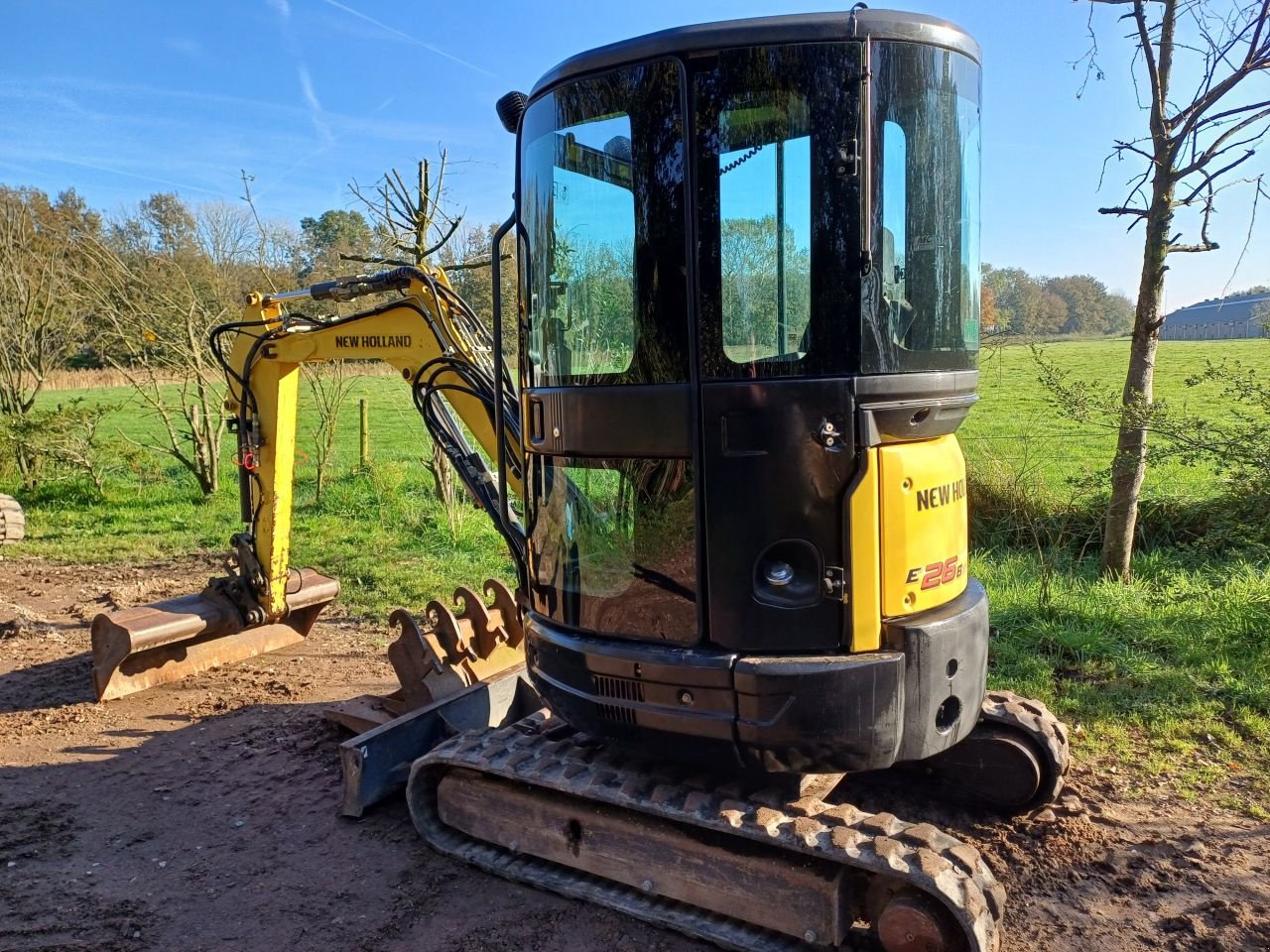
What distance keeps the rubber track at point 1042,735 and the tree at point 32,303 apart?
1388 cm

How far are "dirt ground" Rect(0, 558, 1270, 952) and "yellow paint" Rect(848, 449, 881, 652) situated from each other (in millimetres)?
926

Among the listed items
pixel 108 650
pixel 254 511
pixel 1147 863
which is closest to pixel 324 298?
pixel 254 511

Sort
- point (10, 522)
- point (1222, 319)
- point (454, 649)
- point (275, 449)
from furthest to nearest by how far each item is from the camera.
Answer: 1. point (10, 522)
2. point (1222, 319)
3. point (275, 449)
4. point (454, 649)

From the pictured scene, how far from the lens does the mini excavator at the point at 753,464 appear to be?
2824mm

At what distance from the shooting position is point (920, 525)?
9.91 ft

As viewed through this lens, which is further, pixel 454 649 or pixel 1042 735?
pixel 454 649

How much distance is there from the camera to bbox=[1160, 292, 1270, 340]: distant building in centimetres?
627

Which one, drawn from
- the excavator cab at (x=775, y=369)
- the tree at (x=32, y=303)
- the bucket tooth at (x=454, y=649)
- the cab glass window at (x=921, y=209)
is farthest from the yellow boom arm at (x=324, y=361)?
the tree at (x=32, y=303)

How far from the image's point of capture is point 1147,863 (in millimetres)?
3666

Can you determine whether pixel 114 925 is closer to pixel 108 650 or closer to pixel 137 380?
pixel 108 650

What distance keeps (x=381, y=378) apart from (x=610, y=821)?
10255 millimetres

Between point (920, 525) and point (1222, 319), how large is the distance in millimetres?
7255

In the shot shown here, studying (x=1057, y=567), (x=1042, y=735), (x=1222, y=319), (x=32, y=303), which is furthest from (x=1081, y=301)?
(x=32, y=303)

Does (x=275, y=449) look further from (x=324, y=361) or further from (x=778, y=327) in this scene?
(x=778, y=327)
